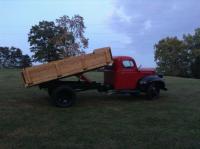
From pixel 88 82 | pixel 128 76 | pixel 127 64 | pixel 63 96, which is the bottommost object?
pixel 63 96

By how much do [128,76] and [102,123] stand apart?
4568 mm

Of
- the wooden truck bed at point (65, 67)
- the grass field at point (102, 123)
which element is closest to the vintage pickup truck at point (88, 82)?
the wooden truck bed at point (65, 67)

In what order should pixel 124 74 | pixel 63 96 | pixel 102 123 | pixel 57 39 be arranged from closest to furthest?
pixel 102 123 → pixel 63 96 → pixel 124 74 → pixel 57 39

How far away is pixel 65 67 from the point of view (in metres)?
13.7

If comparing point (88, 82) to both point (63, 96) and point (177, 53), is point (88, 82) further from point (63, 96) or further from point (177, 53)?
point (177, 53)

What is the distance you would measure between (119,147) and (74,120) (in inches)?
122

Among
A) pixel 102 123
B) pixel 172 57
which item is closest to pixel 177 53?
pixel 172 57

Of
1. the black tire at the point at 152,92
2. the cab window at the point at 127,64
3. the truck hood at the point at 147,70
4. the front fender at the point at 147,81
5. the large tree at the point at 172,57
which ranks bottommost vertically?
the black tire at the point at 152,92

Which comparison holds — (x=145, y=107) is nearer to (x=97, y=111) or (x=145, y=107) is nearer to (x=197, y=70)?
(x=97, y=111)

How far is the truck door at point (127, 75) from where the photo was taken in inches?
592

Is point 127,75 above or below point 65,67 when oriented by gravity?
below

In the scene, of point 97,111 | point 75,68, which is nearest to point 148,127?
point 97,111

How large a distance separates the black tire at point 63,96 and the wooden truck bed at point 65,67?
0.51 m

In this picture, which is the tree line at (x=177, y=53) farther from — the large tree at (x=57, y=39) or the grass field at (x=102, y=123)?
the grass field at (x=102, y=123)
